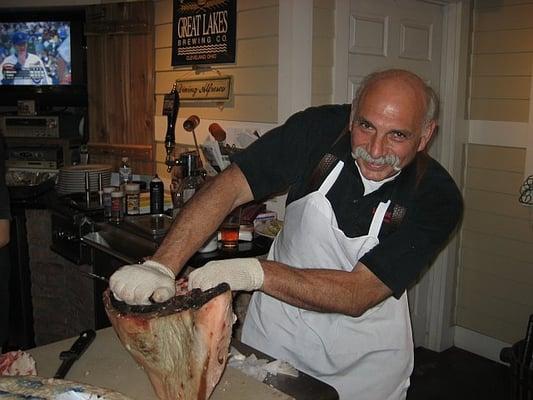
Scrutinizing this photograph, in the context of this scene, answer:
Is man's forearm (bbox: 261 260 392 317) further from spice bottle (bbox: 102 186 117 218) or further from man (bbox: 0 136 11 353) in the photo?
spice bottle (bbox: 102 186 117 218)

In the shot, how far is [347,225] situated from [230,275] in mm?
599

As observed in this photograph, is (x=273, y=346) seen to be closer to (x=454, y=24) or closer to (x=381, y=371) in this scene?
(x=381, y=371)

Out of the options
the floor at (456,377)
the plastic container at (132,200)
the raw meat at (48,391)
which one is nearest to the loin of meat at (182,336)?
the raw meat at (48,391)

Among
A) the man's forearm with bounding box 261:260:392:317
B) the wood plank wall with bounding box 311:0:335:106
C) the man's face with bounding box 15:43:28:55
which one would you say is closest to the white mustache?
the man's forearm with bounding box 261:260:392:317

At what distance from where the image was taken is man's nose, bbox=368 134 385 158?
158cm

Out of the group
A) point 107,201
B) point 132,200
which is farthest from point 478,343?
point 107,201

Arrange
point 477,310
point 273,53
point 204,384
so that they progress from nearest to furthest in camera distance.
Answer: point 204,384, point 273,53, point 477,310

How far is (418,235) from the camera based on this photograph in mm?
1628

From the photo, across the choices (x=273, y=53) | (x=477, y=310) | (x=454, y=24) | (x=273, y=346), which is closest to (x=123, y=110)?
(x=273, y=53)

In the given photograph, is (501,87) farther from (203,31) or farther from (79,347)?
(79,347)

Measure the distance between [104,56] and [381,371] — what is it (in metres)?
2.88

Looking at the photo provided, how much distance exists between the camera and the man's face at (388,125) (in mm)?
1571

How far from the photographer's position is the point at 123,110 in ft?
12.5

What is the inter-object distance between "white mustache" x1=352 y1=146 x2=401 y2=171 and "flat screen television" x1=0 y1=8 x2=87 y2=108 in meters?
3.33
